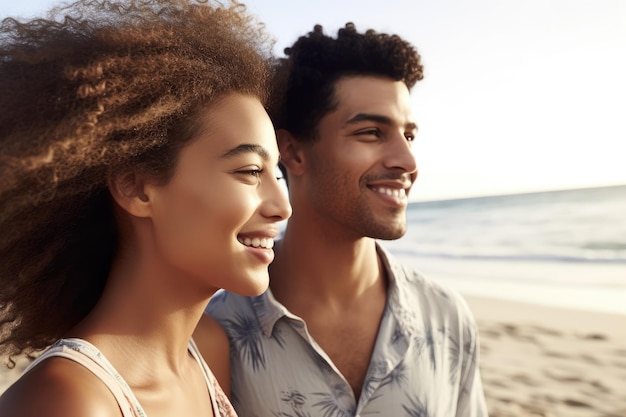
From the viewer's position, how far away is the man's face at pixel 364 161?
3160 mm

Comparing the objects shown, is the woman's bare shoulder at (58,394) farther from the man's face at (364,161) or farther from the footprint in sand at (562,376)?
the footprint in sand at (562,376)

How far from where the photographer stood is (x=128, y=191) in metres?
2.00

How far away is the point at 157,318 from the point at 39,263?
40 centimetres

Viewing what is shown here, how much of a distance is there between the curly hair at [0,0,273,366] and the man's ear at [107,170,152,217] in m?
0.04

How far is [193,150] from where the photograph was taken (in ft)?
6.61

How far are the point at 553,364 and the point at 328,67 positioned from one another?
6.07 meters

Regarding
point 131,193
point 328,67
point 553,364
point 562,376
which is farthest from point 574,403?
point 131,193

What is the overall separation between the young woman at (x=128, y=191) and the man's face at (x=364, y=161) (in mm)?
1016

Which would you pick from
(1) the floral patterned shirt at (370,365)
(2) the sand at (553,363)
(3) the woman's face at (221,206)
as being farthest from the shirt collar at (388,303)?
(2) the sand at (553,363)

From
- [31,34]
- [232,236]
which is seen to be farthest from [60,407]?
[31,34]

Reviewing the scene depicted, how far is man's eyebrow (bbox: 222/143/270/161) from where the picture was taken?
203 centimetres

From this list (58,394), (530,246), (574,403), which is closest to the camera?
(58,394)

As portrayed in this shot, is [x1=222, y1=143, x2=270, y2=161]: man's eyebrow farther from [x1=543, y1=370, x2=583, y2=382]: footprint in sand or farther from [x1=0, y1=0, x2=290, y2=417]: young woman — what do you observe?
[x1=543, y1=370, x2=583, y2=382]: footprint in sand

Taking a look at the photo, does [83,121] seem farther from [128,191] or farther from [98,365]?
[98,365]
